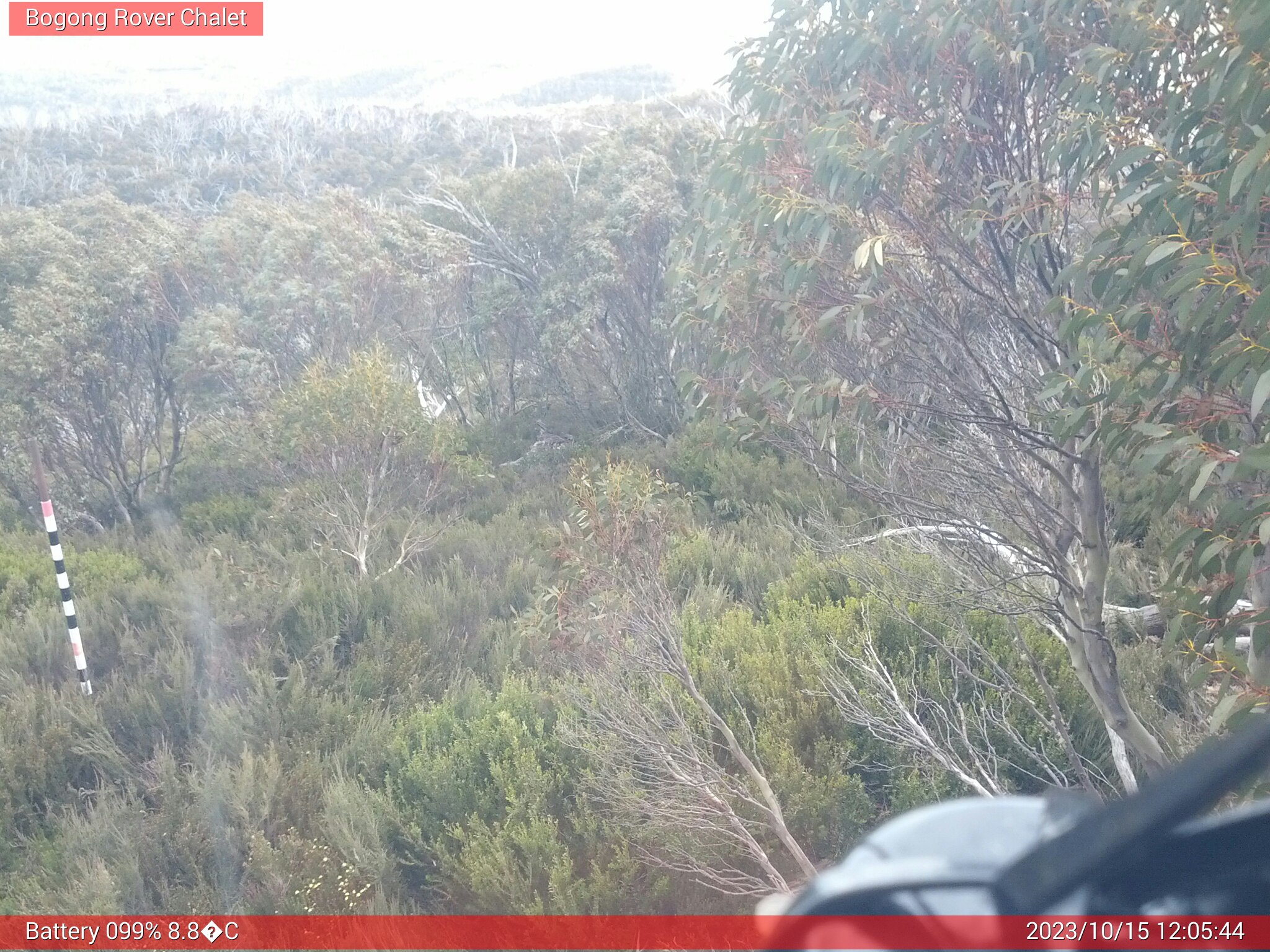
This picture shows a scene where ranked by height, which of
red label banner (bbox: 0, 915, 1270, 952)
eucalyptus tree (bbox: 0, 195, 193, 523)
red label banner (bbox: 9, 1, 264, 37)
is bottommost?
red label banner (bbox: 0, 915, 1270, 952)

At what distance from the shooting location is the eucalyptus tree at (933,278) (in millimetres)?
3346

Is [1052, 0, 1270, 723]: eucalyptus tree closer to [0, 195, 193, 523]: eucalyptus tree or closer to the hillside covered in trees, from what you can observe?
the hillside covered in trees

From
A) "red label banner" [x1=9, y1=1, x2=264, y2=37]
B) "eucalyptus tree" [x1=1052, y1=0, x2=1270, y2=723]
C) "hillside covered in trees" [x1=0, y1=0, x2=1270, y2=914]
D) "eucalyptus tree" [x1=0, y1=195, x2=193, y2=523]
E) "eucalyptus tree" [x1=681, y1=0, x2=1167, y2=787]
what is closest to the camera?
"eucalyptus tree" [x1=1052, y1=0, x2=1270, y2=723]

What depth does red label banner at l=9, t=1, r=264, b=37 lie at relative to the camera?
601 centimetres

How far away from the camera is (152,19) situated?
20.1 feet

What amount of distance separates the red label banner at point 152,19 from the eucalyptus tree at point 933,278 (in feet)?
12.4

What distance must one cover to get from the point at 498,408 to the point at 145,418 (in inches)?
194

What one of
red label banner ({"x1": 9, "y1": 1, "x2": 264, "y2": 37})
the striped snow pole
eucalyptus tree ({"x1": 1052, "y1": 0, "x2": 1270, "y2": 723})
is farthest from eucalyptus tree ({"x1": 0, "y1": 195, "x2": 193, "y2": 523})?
eucalyptus tree ({"x1": 1052, "y1": 0, "x2": 1270, "y2": 723})

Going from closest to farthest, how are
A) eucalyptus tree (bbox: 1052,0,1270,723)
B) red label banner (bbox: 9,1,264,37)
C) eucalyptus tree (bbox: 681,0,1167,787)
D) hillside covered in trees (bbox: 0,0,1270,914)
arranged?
eucalyptus tree (bbox: 1052,0,1270,723), hillside covered in trees (bbox: 0,0,1270,914), eucalyptus tree (bbox: 681,0,1167,787), red label banner (bbox: 9,1,264,37)

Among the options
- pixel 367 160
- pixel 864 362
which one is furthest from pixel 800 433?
pixel 367 160

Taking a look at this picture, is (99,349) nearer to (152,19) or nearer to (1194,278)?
(152,19)

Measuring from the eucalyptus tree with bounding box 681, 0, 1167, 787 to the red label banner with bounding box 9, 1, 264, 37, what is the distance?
3.79 m

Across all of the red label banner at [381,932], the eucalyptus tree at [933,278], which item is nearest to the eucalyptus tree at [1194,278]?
the eucalyptus tree at [933,278]

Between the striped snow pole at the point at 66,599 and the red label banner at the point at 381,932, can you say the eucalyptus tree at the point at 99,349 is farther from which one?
the red label banner at the point at 381,932
